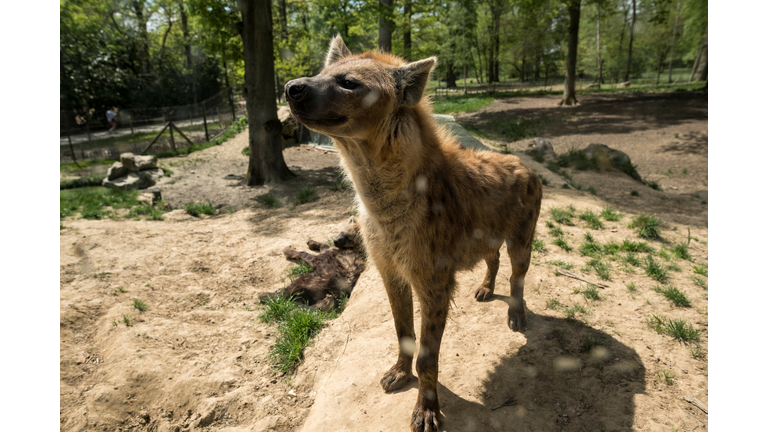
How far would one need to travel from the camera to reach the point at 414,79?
236cm

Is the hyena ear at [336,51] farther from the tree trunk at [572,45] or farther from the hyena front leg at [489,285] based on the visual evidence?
the tree trunk at [572,45]

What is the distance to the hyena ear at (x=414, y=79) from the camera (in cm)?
231

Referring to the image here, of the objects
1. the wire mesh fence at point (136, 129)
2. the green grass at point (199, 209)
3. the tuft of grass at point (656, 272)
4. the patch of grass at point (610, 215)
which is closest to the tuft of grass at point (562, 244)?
the tuft of grass at point (656, 272)

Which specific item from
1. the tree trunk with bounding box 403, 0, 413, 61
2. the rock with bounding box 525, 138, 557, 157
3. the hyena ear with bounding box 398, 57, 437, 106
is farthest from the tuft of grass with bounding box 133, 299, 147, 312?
the tree trunk with bounding box 403, 0, 413, 61

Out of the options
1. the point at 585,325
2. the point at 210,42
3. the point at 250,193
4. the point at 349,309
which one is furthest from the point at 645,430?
the point at 210,42

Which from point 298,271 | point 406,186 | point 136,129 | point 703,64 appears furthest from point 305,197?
point 703,64

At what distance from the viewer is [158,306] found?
14.4ft

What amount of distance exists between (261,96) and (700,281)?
30.7 ft

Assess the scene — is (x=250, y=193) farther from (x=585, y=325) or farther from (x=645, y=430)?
(x=645, y=430)

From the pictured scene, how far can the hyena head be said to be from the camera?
2.14 meters

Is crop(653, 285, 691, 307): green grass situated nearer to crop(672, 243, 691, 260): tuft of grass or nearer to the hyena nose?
crop(672, 243, 691, 260): tuft of grass

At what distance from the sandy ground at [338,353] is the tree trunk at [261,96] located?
4.41 meters

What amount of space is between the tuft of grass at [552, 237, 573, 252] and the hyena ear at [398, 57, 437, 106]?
3514 millimetres

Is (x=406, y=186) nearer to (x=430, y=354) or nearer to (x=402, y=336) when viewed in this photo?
(x=430, y=354)
